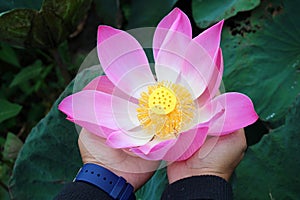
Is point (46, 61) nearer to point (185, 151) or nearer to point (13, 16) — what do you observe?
point (13, 16)

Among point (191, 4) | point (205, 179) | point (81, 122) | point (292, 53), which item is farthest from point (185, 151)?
point (191, 4)

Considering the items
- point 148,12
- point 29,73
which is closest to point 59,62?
point 29,73

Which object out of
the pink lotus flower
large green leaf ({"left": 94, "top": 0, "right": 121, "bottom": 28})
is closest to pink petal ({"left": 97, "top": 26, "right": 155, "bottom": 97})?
the pink lotus flower

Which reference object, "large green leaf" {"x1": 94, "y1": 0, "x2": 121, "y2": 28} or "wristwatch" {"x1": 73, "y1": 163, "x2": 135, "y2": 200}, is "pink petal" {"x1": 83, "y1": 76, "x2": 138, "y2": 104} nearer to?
"wristwatch" {"x1": 73, "y1": 163, "x2": 135, "y2": 200}

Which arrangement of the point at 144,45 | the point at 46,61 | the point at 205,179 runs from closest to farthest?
the point at 205,179
the point at 144,45
the point at 46,61

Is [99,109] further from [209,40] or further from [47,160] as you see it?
[47,160]

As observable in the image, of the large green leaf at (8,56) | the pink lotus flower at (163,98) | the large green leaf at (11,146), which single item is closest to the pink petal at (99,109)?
the pink lotus flower at (163,98)

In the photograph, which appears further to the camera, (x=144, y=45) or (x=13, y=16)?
(x=13, y=16)
